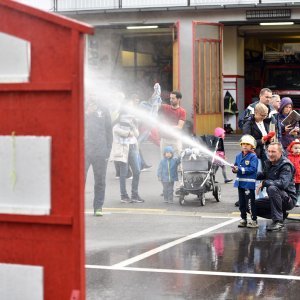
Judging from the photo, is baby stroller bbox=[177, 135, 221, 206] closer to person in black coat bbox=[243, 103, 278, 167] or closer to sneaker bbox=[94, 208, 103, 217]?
person in black coat bbox=[243, 103, 278, 167]

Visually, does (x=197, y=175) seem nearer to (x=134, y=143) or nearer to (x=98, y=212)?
(x=134, y=143)

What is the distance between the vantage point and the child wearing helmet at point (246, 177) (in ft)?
34.1

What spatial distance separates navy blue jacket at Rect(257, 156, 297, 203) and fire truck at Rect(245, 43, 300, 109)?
19.7 metres

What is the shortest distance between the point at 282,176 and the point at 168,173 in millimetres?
3137

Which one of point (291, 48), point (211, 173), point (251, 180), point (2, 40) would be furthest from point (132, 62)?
point (2, 40)

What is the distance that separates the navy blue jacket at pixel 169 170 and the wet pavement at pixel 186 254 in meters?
0.43

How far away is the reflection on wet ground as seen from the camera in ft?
23.2

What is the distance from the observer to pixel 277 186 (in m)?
10.2

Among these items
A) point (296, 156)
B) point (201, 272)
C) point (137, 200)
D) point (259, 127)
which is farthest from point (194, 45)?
point (201, 272)

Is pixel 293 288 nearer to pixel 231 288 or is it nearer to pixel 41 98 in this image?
pixel 231 288

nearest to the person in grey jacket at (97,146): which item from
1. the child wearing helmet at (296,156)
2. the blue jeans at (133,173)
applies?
the blue jeans at (133,173)

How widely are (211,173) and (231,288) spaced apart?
228 inches

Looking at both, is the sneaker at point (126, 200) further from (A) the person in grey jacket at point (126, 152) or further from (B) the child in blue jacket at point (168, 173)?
(B) the child in blue jacket at point (168, 173)

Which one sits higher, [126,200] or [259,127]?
[259,127]
